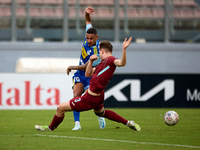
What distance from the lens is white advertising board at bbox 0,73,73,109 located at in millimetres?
12414

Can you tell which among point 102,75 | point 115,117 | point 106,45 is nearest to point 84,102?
point 102,75

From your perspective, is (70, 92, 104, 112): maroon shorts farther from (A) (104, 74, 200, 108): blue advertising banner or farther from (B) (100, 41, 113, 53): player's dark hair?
(A) (104, 74, 200, 108): blue advertising banner

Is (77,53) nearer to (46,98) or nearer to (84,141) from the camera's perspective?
(46,98)

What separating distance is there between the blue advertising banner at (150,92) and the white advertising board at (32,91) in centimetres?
154

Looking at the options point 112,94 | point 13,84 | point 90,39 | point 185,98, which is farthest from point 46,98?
point 90,39

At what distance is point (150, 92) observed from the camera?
12914 mm

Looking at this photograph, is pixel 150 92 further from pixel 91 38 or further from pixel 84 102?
pixel 84 102

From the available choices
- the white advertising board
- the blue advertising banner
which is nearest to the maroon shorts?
the white advertising board

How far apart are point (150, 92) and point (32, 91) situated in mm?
3793

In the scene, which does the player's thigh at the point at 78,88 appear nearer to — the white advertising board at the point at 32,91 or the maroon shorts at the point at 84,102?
the maroon shorts at the point at 84,102

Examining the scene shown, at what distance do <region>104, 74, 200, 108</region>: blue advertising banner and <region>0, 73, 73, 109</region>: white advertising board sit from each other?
5.05ft

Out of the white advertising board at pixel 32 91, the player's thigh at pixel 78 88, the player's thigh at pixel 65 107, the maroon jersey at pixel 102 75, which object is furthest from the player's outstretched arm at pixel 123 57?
the white advertising board at pixel 32 91

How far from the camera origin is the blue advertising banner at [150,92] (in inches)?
504

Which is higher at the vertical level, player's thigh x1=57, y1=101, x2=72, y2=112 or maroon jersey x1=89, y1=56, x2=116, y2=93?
maroon jersey x1=89, y1=56, x2=116, y2=93
